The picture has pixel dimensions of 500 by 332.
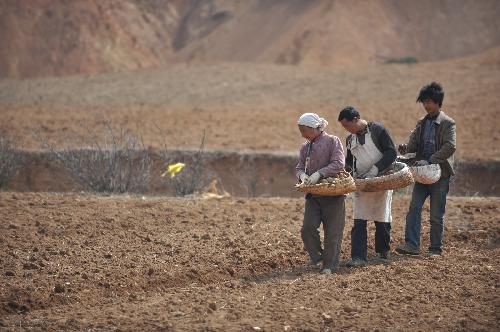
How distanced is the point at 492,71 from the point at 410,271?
19.7m

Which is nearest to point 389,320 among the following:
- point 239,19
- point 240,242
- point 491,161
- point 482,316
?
point 482,316

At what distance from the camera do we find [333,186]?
7152 mm

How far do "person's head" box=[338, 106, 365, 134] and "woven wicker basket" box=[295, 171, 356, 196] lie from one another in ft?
1.70

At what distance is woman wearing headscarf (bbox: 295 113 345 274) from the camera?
288 inches

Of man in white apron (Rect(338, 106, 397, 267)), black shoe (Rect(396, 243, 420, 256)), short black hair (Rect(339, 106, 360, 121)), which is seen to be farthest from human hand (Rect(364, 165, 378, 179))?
black shoe (Rect(396, 243, 420, 256))

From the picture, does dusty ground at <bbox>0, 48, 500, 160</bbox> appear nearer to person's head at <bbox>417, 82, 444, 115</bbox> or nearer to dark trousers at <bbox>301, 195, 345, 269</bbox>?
person's head at <bbox>417, 82, 444, 115</bbox>

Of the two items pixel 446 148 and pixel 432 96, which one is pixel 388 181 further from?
pixel 432 96

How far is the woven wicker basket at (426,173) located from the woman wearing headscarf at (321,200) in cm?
88

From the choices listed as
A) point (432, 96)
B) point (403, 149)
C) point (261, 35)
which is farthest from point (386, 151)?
point (261, 35)

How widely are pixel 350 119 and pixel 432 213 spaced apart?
1.47m

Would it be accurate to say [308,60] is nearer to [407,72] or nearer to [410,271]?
[407,72]

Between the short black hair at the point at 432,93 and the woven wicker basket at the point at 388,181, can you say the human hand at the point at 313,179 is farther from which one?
the short black hair at the point at 432,93

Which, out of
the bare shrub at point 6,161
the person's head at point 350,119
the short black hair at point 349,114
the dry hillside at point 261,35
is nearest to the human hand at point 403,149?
the person's head at point 350,119

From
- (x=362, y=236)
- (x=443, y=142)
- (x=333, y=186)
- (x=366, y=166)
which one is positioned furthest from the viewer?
(x=443, y=142)
